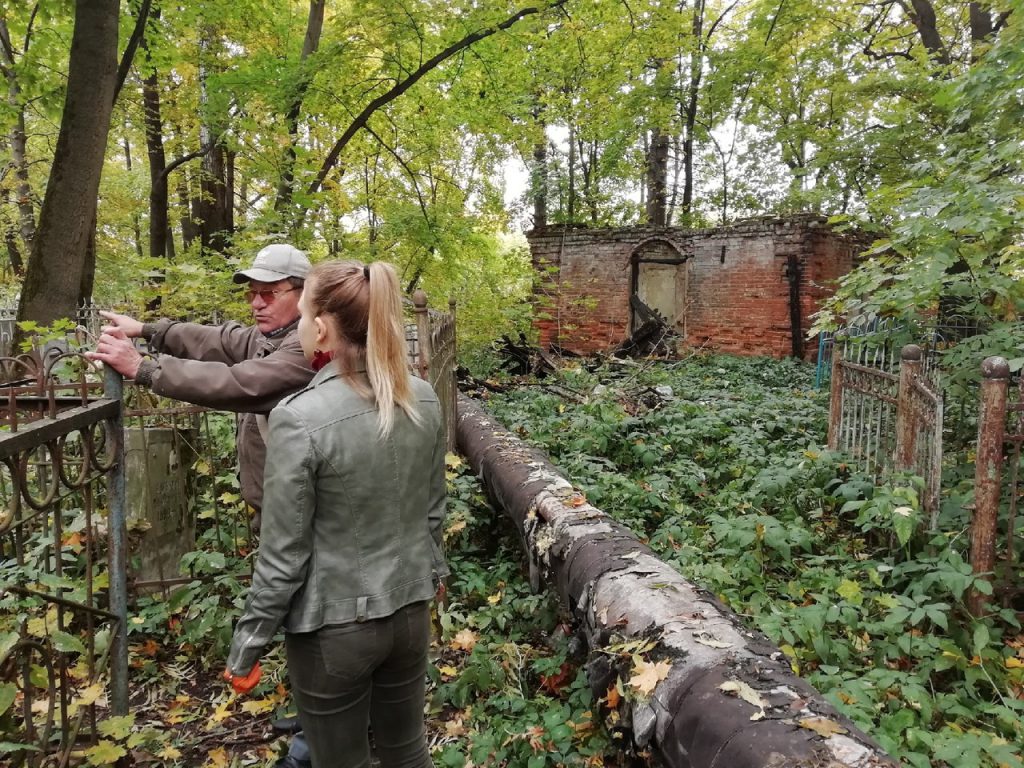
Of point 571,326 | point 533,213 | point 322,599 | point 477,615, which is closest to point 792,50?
point 533,213

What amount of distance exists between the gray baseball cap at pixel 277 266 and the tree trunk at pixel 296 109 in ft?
18.6

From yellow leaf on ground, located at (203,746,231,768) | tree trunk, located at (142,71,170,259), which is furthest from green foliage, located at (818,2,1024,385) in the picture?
tree trunk, located at (142,71,170,259)

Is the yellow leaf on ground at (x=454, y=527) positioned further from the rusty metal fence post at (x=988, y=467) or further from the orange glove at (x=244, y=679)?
the rusty metal fence post at (x=988, y=467)

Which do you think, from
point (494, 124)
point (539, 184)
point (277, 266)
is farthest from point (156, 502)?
point (539, 184)

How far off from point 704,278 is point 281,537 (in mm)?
14301

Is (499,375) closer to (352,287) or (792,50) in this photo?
(352,287)

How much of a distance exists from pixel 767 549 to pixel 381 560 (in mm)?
3020

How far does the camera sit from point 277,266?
240cm

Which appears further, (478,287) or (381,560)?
(478,287)

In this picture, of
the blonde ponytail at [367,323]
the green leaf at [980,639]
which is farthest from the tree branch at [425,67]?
the green leaf at [980,639]

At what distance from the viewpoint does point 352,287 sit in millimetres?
1669

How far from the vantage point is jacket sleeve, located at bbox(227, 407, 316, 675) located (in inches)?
62.2

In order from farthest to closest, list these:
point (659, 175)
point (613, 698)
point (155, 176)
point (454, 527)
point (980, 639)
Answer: point (659, 175) < point (155, 176) < point (454, 527) < point (980, 639) < point (613, 698)

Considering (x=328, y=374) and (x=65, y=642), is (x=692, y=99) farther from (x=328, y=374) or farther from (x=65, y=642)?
(x=65, y=642)
